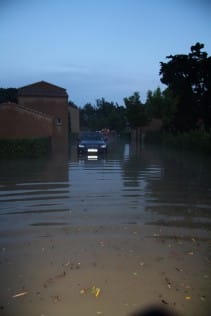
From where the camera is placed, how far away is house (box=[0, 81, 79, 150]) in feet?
129

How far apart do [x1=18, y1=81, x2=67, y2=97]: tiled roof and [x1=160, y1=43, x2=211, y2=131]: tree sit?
524 inches

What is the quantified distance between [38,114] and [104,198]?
1178 inches

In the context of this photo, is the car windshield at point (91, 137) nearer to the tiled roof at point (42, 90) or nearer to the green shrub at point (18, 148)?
the green shrub at point (18, 148)

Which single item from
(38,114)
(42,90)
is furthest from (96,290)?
(42,90)

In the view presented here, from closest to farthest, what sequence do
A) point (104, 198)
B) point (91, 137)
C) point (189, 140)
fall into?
1. point (104, 198)
2. point (91, 137)
3. point (189, 140)

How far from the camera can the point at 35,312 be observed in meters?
4.19

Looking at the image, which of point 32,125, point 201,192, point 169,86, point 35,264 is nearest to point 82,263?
point 35,264

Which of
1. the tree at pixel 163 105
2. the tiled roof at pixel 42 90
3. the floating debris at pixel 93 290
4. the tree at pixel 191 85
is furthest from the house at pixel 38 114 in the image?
the floating debris at pixel 93 290

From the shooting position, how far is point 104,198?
1103 cm

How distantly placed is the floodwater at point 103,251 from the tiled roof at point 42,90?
40.4 meters

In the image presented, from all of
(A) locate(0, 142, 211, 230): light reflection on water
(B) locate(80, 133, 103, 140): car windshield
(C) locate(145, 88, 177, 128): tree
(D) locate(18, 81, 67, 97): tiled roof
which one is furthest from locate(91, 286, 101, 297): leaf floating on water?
(D) locate(18, 81, 67, 97): tiled roof

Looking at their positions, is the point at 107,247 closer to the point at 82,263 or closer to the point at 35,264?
the point at 82,263

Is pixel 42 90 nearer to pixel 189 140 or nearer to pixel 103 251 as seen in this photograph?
pixel 189 140

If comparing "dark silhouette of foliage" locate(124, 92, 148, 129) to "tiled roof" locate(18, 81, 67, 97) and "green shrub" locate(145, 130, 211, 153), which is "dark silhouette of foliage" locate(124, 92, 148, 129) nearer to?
"green shrub" locate(145, 130, 211, 153)
